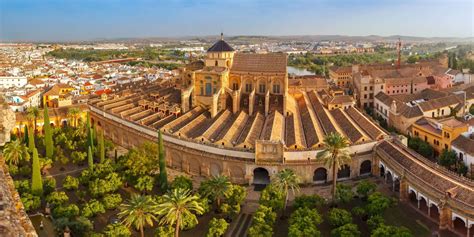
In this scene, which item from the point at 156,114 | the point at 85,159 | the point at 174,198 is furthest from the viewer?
the point at 156,114

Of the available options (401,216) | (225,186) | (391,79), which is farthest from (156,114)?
(391,79)

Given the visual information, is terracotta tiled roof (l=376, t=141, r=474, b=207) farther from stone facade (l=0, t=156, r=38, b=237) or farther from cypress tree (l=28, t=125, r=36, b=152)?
cypress tree (l=28, t=125, r=36, b=152)

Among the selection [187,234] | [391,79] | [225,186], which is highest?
[391,79]

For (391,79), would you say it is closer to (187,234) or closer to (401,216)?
(401,216)

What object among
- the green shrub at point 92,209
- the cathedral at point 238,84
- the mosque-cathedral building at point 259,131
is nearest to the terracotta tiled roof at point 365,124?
the mosque-cathedral building at point 259,131

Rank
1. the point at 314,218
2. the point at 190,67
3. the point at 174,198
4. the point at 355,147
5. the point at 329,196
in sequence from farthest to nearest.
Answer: the point at 190,67 < the point at 355,147 < the point at 329,196 < the point at 314,218 < the point at 174,198
